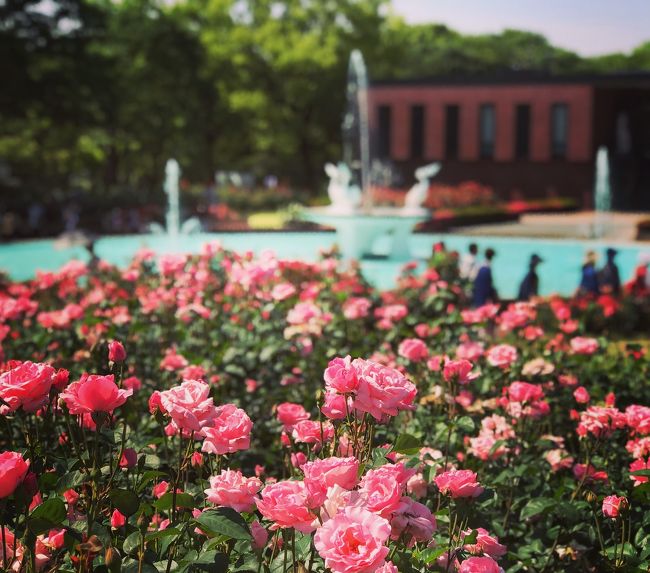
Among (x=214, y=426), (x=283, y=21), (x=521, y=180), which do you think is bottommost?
(x=521, y=180)

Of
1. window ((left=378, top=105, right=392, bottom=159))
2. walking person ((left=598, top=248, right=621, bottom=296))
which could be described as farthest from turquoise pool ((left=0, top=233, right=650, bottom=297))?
window ((left=378, top=105, right=392, bottom=159))

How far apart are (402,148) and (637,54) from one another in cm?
5283

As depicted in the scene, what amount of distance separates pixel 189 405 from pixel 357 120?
151ft

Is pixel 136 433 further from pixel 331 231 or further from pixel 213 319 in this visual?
pixel 331 231

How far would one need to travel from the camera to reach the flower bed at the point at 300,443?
2.80 metres

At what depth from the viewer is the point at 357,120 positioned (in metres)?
48.0

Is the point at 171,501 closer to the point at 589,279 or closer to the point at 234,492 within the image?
the point at 234,492

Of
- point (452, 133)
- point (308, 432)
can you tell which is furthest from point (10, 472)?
point (452, 133)

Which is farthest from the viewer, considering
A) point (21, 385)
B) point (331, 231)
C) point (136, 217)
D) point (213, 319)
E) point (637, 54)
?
point (637, 54)

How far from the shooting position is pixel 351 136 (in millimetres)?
49781

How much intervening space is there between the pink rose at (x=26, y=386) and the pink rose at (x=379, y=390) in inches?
37.4

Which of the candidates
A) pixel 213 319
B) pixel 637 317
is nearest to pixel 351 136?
pixel 637 317

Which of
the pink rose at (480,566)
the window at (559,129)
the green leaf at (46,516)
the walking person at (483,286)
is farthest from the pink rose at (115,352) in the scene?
the window at (559,129)

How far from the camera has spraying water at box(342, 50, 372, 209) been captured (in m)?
45.4
